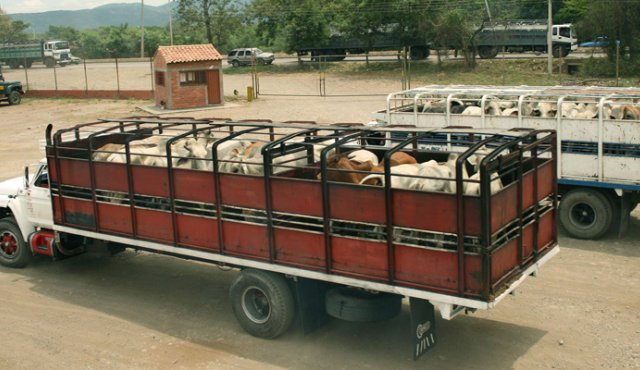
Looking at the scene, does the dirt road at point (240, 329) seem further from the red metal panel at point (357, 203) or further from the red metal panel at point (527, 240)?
the red metal panel at point (357, 203)

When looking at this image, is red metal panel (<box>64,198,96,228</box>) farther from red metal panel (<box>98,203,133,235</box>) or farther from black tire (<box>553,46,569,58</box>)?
black tire (<box>553,46,569,58</box>)

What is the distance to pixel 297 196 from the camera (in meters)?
8.50

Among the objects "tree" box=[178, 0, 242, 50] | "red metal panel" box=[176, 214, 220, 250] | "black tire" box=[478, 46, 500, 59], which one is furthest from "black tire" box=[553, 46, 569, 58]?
"red metal panel" box=[176, 214, 220, 250]

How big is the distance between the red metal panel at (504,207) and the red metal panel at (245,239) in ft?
8.72

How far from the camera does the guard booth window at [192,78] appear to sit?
1313 inches

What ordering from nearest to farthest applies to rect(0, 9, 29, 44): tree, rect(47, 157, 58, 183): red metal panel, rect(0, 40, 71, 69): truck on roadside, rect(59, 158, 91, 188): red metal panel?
rect(59, 158, 91, 188): red metal panel < rect(47, 157, 58, 183): red metal panel < rect(0, 40, 71, 69): truck on roadside < rect(0, 9, 29, 44): tree

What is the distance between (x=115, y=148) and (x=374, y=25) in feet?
129

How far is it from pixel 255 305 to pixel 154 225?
5.61ft

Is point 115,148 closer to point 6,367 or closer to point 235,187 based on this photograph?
point 235,187

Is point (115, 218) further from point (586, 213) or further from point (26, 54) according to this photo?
point (26, 54)

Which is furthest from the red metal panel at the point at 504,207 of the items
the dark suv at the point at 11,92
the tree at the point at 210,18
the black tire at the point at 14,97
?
the tree at the point at 210,18

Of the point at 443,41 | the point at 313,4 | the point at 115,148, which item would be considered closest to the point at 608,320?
the point at 115,148

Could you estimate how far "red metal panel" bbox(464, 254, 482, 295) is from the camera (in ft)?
24.0

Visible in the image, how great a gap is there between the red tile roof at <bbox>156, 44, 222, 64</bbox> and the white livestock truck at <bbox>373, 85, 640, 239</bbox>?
67.7 ft
